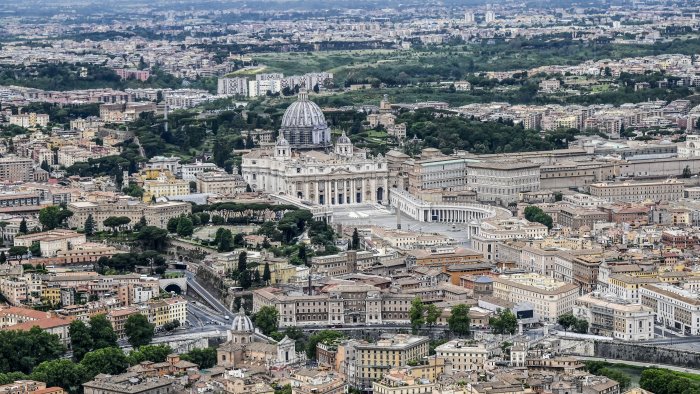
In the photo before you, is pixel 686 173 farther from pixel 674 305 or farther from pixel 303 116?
pixel 674 305

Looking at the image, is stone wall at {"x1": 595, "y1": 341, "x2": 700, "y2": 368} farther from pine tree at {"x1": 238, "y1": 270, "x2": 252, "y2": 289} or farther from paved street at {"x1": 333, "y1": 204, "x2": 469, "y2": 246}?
paved street at {"x1": 333, "y1": 204, "x2": 469, "y2": 246}

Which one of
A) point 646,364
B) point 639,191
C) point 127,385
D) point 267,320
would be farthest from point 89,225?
point 646,364

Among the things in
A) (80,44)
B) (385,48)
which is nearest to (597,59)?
(385,48)

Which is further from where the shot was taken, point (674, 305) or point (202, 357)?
point (674, 305)

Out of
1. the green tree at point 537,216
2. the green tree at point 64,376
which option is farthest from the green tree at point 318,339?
the green tree at point 537,216

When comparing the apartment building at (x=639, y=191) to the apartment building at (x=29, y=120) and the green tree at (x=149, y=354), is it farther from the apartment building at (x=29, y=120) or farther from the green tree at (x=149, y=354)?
the apartment building at (x=29, y=120)

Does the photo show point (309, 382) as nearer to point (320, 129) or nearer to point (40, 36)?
point (320, 129)
